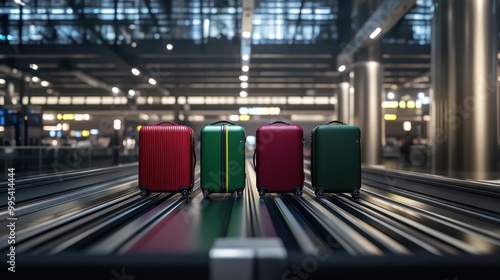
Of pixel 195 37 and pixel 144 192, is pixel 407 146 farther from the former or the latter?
pixel 144 192

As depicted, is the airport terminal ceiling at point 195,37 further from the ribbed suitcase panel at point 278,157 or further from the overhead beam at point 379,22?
the ribbed suitcase panel at point 278,157

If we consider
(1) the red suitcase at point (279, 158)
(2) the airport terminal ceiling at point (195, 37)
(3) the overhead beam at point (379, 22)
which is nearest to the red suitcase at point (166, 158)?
(1) the red suitcase at point (279, 158)

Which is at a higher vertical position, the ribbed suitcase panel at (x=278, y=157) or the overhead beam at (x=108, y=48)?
the overhead beam at (x=108, y=48)

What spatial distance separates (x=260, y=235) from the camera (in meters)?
2.78

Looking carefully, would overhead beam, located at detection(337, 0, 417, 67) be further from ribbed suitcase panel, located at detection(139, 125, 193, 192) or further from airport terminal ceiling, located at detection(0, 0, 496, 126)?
ribbed suitcase panel, located at detection(139, 125, 193, 192)

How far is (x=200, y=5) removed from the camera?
591 inches

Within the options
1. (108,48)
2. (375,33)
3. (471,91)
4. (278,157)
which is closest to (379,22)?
(375,33)

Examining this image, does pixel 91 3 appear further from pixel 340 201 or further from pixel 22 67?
pixel 340 201

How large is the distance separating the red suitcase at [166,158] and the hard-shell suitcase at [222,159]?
0.71ft

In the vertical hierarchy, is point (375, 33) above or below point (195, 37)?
below

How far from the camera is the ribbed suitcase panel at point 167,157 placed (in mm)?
4723

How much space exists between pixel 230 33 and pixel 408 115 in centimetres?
1273

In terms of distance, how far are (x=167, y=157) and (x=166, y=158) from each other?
0.06ft

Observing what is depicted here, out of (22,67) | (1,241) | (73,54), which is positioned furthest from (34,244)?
(22,67)
